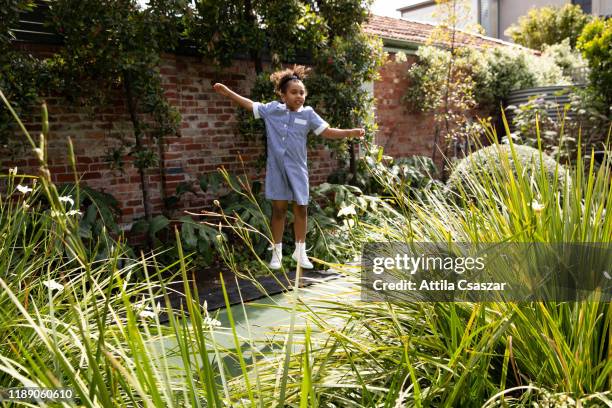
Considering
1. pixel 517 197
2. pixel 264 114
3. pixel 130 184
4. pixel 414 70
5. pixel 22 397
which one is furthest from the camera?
pixel 414 70

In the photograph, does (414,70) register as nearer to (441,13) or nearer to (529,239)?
(441,13)

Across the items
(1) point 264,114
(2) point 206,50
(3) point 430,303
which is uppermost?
(2) point 206,50

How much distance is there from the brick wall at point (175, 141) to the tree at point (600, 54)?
4.36 meters

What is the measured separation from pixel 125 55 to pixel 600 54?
7.00m

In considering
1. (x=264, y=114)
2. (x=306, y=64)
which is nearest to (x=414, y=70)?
(x=306, y=64)

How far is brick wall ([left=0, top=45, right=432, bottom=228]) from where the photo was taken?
483 cm

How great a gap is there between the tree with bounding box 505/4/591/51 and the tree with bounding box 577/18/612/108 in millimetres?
13991

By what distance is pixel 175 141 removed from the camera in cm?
565

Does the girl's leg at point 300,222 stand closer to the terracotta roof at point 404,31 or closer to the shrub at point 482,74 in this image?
the terracotta roof at point 404,31

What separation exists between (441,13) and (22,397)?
918 centimetres

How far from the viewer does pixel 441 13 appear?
8961mm

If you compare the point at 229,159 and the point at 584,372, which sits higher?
A: the point at 229,159

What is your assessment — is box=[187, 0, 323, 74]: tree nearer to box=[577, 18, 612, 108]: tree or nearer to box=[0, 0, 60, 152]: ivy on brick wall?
box=[0, 0, 60, 152]: ivy on brick wall

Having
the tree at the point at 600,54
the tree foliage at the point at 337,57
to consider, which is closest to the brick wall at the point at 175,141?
the tree foliage at the point at 337,57
